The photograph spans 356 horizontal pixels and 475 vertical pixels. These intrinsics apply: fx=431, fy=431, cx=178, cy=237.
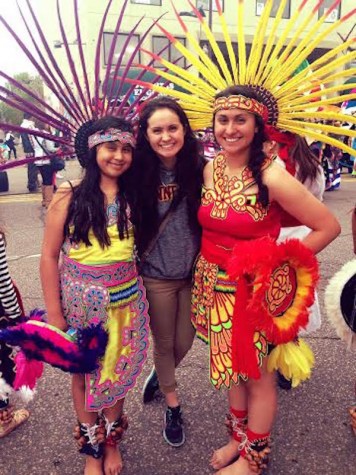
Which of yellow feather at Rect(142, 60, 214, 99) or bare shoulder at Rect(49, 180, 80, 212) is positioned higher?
yellow feather at Rect(142, 60, 214, 99)

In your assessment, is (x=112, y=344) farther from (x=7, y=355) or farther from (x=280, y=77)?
(x=280, y=77)

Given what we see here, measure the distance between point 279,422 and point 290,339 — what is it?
0.80 metres

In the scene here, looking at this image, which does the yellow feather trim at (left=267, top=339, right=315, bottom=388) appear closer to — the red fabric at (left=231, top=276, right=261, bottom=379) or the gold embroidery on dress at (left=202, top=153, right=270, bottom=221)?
the red fabric at (left=231, top=276, right=261, bottom=379)

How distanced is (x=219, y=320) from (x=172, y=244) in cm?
42

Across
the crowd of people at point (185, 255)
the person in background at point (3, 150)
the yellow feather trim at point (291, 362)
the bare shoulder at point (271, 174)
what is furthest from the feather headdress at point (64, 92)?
the person in background at point (3, 150)

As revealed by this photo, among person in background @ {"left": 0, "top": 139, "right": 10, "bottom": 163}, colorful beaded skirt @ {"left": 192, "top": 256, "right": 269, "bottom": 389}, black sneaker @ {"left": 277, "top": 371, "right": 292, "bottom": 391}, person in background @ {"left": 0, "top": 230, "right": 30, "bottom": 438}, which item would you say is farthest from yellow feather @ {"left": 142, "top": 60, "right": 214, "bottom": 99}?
person in background @ {"left": 0, "top": 139, "right": 10, "bottom": 163}

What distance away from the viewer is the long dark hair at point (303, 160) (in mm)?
2379

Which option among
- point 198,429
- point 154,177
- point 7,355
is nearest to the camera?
point 154,177

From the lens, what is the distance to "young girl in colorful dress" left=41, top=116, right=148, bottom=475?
5.98ft

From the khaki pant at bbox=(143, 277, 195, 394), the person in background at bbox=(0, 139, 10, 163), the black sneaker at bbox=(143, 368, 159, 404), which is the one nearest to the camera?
the khaki pant at bbox=(143, 277, 195, 394)

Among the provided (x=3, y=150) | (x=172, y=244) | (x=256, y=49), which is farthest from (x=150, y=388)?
(x=3, y=150)

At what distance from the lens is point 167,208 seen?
2016 mm

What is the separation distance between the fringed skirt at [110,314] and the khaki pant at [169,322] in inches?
4.7

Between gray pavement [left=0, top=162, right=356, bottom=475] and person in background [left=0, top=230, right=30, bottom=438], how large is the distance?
2.3 inches
